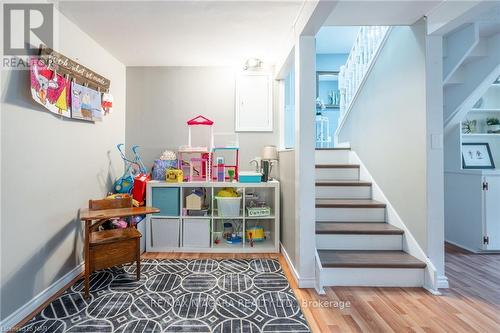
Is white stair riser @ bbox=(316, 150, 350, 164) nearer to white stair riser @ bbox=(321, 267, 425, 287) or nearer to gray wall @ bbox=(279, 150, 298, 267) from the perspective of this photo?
gray wall @ bbox=(279, 150, 298, 267)

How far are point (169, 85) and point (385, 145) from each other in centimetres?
286

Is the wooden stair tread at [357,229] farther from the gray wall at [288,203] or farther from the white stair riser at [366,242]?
the gray wall at [288,203]

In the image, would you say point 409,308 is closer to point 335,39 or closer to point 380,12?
point 380,12

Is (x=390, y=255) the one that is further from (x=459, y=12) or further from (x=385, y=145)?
(x=459, y=12)

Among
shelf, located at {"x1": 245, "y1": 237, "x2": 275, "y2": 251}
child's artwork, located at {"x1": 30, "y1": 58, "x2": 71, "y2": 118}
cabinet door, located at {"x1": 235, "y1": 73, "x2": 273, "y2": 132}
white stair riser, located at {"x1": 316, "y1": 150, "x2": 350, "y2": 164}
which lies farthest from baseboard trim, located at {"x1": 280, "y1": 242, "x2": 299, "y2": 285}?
child's artwork, located at {"x1": 30, "y1": 58, "x2": 71, "y2": 118}

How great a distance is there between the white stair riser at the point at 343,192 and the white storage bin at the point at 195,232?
1403 millimetres

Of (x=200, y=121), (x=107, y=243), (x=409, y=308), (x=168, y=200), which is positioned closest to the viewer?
(x=409, y=308)

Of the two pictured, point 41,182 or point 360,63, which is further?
point 360,63

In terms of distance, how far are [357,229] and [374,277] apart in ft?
1.49

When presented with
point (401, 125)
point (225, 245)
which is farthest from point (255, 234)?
point (401, 125)

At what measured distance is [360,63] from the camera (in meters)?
3.49

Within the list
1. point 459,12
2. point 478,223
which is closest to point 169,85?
point 459,12

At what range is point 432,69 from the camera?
217cm

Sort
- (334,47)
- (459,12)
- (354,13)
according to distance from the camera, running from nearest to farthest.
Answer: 1. (459,12)
2. (354,13)
3. (334,47)
